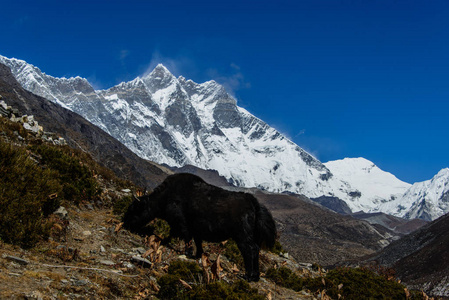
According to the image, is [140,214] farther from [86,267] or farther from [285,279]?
[285,279]

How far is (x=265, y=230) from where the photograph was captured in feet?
28.6

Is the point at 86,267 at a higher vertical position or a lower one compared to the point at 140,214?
lower

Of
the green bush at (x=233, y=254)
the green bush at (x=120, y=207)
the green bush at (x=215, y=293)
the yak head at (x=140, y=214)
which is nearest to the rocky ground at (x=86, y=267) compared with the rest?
the yak head at (x=140, y=214)

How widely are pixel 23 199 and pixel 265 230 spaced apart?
5.70m

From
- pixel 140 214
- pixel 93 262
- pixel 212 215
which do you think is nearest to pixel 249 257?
pixel 212 215

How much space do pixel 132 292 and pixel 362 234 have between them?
155353 mm

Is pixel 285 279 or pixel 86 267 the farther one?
pixel 285 279

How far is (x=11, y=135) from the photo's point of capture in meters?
13.9

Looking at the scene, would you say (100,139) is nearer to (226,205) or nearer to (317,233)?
(317,233)

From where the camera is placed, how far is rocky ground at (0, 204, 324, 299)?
4.84 metres

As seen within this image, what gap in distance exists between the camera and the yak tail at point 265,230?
342 inches

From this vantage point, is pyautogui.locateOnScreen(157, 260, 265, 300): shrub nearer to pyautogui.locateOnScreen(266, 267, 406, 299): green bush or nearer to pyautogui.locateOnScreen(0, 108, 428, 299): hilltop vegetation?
pyautogui.locateOnScreen(0, 108, 428, 299): hilltop vegetation

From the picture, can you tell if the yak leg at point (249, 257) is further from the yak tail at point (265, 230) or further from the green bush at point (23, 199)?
the green bush at point (23, 199)

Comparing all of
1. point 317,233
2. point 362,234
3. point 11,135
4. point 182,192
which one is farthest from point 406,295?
point 362,234
